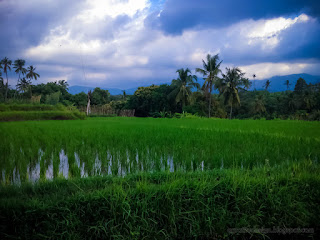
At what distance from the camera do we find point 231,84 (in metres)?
28.4

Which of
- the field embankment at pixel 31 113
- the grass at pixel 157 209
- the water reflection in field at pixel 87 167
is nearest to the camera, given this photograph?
the grass at pixel 157 209

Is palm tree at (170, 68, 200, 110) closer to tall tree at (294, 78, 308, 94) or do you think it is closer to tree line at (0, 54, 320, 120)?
tree line at (0, 54, 320, 120)

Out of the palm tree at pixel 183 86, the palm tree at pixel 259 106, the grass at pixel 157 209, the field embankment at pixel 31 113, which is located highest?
the palm tree at pixel 183 86

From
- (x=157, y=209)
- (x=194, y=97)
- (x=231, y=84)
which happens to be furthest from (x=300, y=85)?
(x=157, y=209)

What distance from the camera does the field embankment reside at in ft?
40.5

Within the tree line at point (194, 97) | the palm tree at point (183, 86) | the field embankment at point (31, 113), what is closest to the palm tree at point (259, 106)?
the tree line at point (194, 97)

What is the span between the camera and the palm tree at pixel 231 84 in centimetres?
2812

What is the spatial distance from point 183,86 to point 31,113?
61.3 ft

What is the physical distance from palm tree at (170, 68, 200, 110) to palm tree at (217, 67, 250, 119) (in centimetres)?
400

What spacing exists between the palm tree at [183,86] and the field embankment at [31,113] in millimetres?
14043

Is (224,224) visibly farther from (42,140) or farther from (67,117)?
(67,117)

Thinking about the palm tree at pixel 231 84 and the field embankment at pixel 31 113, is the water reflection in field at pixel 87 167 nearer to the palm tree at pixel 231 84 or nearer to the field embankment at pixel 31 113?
the field embankment at pixel 31 113

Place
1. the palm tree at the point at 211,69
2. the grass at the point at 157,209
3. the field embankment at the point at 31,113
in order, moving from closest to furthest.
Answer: the grass at the point at 157,209, the field embankment at the point at 31,113, the palm tree at the point at 211,69

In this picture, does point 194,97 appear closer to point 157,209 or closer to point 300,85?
point 300,85
